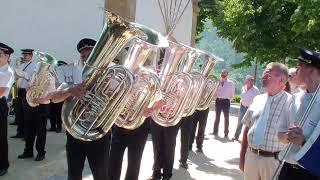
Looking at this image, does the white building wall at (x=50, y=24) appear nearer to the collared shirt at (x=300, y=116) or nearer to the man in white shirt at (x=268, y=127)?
the man in white shirt at (x=268, y=127)

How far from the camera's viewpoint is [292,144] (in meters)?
4.10

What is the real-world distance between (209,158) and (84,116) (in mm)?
5972

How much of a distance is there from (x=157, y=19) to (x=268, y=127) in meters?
12.9

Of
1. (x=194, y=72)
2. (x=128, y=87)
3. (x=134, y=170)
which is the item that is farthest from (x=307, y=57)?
Result: (x=194, y=72)

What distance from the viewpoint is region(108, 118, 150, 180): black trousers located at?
19.0ft

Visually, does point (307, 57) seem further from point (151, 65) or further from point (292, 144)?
point (151, 65)

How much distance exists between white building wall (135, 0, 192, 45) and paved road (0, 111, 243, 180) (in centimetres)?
548

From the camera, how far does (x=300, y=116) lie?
422 centimetres

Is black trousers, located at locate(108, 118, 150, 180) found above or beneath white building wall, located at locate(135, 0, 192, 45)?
beneath

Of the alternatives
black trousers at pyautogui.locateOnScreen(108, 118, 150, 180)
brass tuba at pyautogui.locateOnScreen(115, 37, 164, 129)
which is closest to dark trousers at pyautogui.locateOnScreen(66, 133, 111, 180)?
brass tuba at pyautogui.locateOnScreen(115, 37, 164, 129)

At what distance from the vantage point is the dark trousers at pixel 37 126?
8.22 metres

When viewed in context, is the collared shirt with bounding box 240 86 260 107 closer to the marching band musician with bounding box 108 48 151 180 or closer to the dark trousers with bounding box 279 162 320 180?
the marching band musician with bounding box 108 48 151 180

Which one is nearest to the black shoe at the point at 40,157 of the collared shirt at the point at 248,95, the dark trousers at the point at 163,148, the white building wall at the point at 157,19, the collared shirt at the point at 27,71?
the collared shirt at the point at 27,71

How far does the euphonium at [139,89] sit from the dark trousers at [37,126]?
3105mm
